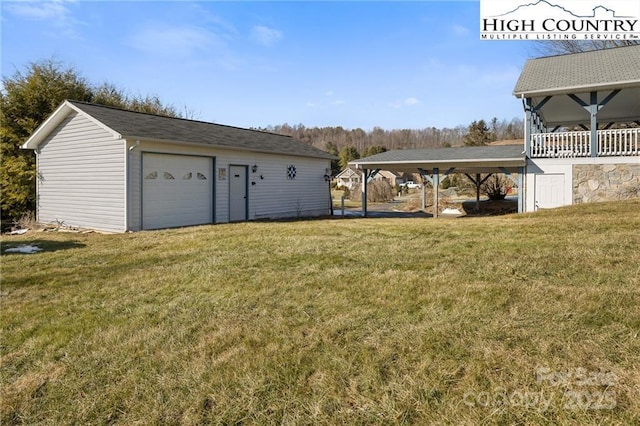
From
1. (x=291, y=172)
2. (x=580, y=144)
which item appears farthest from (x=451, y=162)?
(x=291, y=172)

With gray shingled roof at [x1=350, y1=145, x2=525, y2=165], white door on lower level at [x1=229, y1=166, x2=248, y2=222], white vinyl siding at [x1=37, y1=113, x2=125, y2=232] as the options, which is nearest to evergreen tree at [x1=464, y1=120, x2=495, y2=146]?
gray shingled roof at [x1=350, y1=145, x2=525, y2=165]

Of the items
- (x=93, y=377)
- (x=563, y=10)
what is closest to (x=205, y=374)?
(x=93, y=377)

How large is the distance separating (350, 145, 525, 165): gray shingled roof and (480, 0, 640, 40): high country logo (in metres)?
3.82

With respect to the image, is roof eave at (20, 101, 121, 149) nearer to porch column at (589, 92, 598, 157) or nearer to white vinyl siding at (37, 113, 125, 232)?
white vinyl siding at (37, 113, 125, 232)

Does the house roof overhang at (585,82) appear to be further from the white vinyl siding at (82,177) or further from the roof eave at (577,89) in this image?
the white vinyl siding at (82,177)

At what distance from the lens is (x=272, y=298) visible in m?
4.10

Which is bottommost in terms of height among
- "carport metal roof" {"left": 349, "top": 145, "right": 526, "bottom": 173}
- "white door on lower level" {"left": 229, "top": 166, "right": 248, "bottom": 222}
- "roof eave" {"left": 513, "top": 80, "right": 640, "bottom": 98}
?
"white door on lower level" {"left": 229, "top": 166, "right": 248, "bottom": 222}

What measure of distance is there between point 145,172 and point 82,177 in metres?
2.51

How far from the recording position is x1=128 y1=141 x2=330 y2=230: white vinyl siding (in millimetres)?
10492

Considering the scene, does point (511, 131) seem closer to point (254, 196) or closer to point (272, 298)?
point (254, 196)

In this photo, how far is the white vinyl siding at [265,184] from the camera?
10.5m

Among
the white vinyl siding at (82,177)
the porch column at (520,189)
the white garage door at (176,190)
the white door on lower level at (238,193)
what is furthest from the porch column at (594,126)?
the white vinyl siding at (82,177)

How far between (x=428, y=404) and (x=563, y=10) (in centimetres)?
1453

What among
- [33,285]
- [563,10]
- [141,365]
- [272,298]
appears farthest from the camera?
[563,10]
